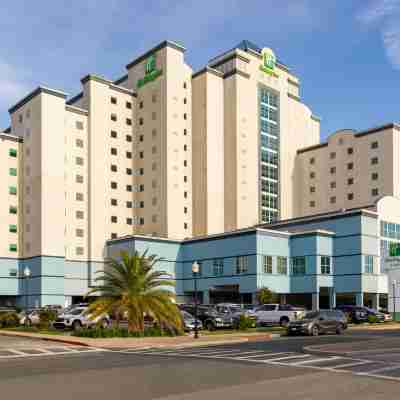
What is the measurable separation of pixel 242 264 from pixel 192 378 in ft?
183

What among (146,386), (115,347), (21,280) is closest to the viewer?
(146,386)

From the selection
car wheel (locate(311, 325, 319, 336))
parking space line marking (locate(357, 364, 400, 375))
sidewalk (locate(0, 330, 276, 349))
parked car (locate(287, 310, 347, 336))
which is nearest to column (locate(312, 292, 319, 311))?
parked car (locate(287, 310, 347, 336))

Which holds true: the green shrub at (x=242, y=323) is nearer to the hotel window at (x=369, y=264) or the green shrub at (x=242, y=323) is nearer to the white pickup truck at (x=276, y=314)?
the white pickup truck at (x=276, y=314)

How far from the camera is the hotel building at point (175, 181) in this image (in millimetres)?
73312

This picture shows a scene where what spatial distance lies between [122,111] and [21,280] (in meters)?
30.0

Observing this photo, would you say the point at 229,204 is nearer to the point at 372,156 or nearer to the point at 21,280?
the point at 372,156

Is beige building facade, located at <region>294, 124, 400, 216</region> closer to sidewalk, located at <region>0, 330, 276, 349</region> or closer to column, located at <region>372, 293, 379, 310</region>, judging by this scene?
column, located at <region>372, 293, 379, 310</region>

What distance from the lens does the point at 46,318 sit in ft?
141

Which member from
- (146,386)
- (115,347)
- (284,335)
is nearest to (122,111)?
(284,335)

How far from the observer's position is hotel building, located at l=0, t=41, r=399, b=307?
7331 centimetres

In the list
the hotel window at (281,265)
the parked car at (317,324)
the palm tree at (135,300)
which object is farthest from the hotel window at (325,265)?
the palm tree at (135,300)

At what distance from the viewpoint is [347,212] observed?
233ft

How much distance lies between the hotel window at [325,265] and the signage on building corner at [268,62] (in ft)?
129

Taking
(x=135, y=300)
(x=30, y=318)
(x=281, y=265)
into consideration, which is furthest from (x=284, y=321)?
(x=281, y=265)
